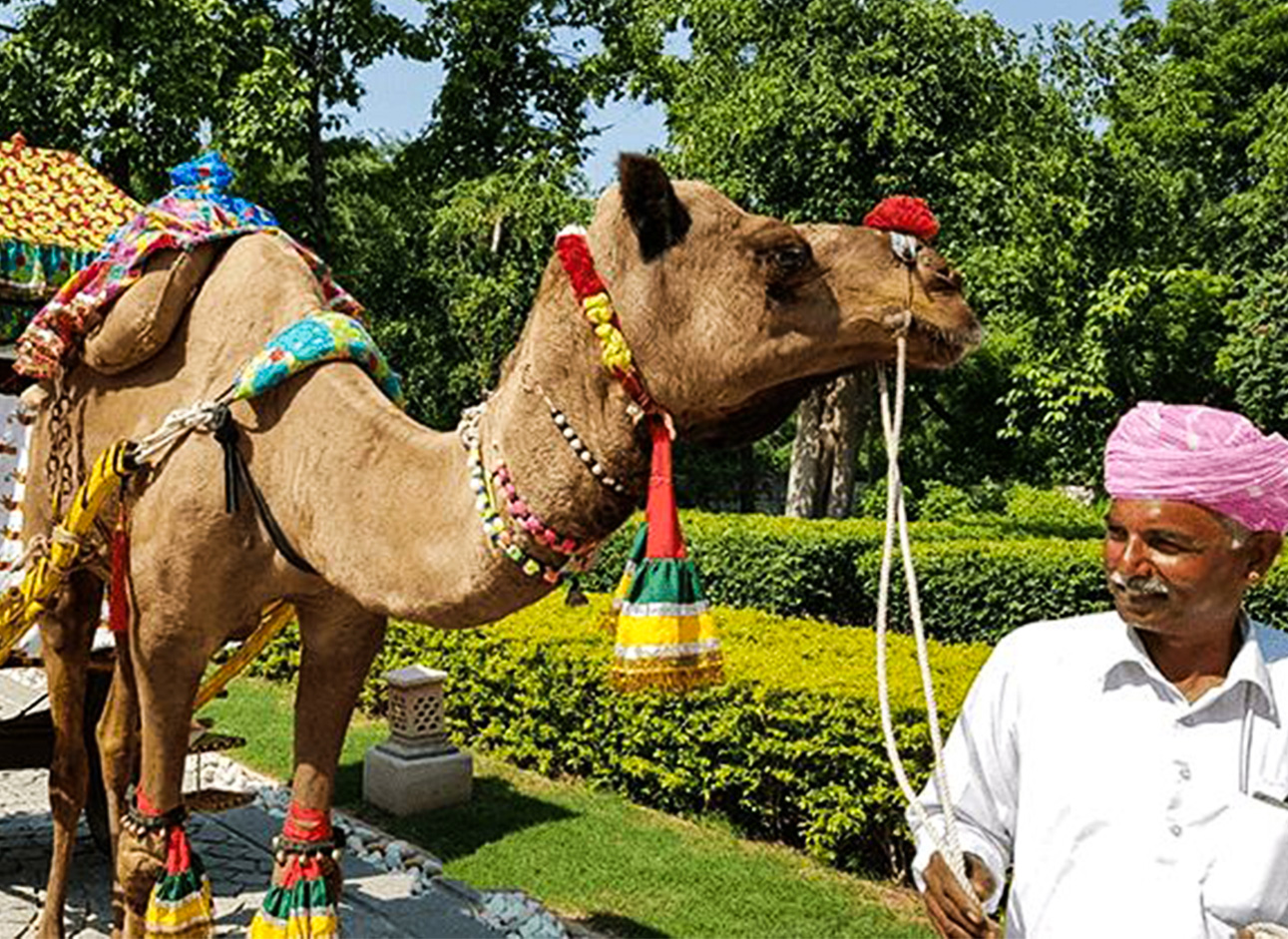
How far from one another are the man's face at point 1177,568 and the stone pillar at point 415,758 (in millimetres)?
5776

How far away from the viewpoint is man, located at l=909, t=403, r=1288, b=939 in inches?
85.5

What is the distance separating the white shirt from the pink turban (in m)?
0.27

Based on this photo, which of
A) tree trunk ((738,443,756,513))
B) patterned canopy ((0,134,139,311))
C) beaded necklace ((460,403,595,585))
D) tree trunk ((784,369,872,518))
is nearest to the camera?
beaded necklace ((460,403,595,585))

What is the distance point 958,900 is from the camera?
2.28m

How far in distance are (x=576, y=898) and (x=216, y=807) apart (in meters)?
1.88

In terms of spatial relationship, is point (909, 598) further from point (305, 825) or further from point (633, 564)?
point (305, 825)

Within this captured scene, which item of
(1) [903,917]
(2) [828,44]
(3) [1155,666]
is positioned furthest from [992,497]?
(3) [1155,666]

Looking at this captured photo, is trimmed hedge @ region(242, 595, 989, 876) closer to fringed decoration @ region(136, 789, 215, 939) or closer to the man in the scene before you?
fringed decoration @ region(136, 789, 215, 939)

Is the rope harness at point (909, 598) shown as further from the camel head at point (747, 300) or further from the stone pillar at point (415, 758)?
the stone pillar at point (415, 758)

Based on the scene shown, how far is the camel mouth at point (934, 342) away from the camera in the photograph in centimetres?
234

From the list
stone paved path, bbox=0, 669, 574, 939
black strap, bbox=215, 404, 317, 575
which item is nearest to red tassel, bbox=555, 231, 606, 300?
black strap, bbox=215, 404, 317, 575

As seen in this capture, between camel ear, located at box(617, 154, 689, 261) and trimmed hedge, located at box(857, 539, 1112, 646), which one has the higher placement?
camel ear, located at box(617, 154, 689, 261)

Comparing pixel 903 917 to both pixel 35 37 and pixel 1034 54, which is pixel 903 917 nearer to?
pixel 35 37

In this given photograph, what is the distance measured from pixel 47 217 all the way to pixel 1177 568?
15.0 ft
